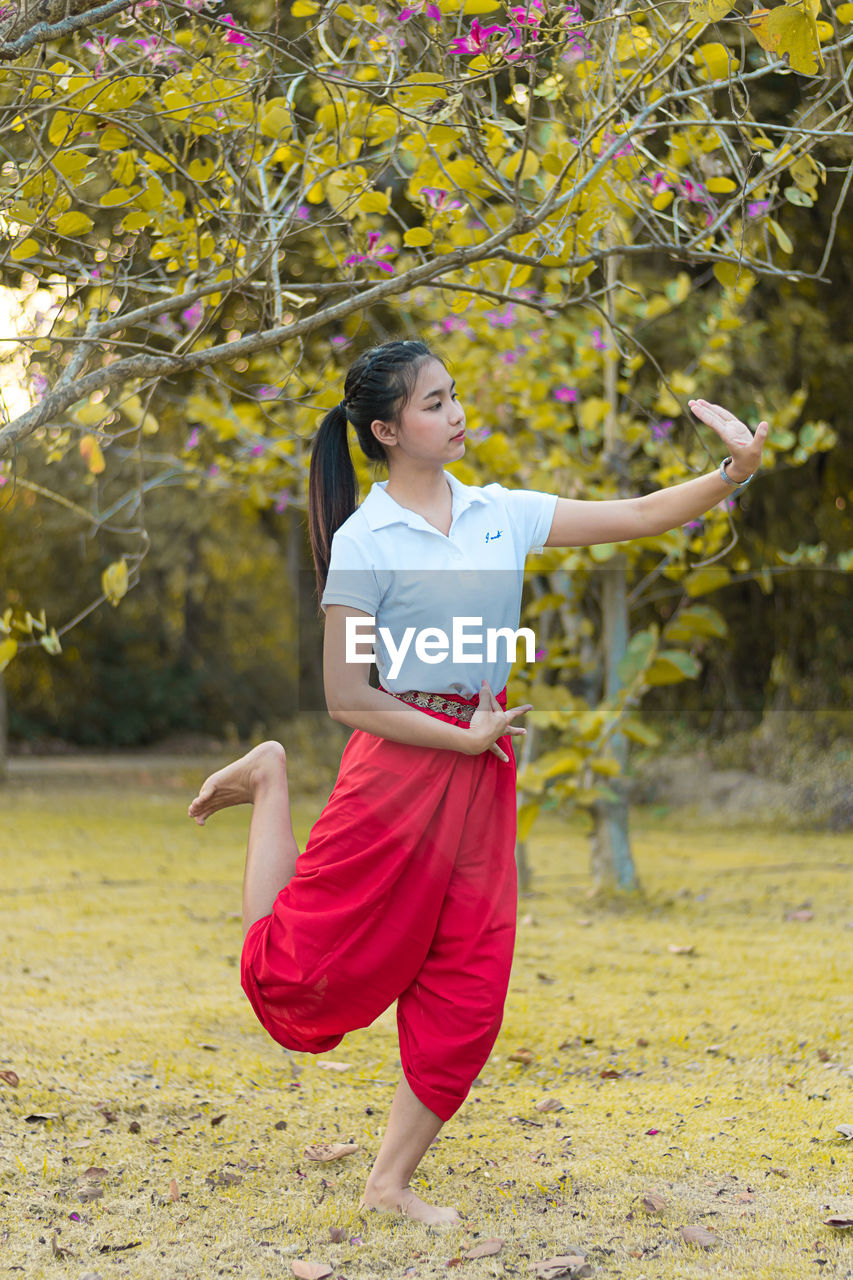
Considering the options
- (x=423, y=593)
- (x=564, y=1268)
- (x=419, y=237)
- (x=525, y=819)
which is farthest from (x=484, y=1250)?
(x=525, y=819)

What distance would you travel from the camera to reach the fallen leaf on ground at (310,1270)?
229 centimetres

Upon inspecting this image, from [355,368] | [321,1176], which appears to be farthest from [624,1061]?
[355,368]

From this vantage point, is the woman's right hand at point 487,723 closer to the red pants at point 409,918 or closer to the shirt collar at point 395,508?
the red pants at point 409,918

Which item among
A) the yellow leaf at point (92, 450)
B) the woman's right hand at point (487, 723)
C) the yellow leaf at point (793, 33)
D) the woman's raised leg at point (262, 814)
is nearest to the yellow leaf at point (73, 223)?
the yellow leaf at point (92, 450)

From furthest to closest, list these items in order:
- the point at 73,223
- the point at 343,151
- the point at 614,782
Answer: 1. the point at 614,782
2. the point at 343,151
3. the point at 73,223

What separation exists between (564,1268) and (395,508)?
4.84 feet

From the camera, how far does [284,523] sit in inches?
558

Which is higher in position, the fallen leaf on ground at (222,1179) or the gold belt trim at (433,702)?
the gold belt trim at (433,702)

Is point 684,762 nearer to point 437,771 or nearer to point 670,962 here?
point 670,962

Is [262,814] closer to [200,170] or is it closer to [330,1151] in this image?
[330,1151]

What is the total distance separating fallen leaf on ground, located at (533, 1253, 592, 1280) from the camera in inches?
90.6

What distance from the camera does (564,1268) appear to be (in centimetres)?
232

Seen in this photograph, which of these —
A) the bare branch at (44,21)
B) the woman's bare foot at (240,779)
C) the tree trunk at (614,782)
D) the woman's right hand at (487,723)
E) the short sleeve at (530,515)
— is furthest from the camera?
the tree trunk at (614,782)

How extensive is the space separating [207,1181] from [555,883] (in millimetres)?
4276
